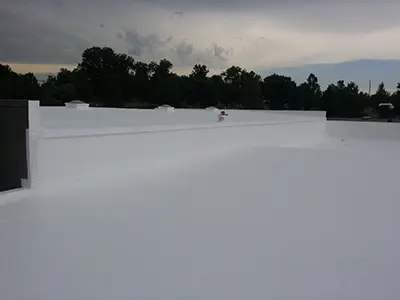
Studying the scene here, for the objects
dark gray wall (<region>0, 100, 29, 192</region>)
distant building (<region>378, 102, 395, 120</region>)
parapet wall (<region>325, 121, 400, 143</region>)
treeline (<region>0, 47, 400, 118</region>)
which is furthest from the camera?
distant building (<region>378, 102, 395, 120</region>)

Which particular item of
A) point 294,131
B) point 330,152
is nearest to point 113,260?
point 330,152

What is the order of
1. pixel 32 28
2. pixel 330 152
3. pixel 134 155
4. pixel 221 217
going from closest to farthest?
pixel 221 217 → pixel 134 155 → pixel 330 152 → pixel 32 28

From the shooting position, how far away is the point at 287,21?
11.1 meters

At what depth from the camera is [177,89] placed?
46.0 feet

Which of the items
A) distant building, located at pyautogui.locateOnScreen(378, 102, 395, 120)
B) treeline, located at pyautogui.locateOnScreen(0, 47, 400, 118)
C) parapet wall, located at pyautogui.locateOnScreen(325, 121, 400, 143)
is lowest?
parapet wall, located at pyautogui.locateOnScreen(325, 121, 400, 143)

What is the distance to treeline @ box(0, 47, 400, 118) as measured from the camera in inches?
494

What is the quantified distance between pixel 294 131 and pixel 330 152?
292cm

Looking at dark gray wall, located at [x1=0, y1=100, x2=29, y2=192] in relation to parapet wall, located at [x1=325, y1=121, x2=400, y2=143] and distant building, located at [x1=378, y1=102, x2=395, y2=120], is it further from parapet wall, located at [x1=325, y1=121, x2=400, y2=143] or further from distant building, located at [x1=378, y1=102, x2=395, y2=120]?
distant building, located at [x1=378, y1=102, x2=395, y2=120]

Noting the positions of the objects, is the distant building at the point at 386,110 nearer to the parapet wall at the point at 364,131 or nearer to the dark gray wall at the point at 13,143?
the parapet wall at the point at 364,131

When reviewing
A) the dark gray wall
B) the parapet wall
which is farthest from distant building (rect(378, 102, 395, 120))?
the dark gray wall

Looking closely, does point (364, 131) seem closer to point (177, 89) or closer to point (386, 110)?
point (386, 110)

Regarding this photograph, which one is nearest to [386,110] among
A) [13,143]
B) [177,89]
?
[177,89]

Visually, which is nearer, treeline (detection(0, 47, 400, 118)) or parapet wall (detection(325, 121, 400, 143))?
parapet wall (detection(325, 121, 400, 143))

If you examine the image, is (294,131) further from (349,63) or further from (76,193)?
(349,63)
